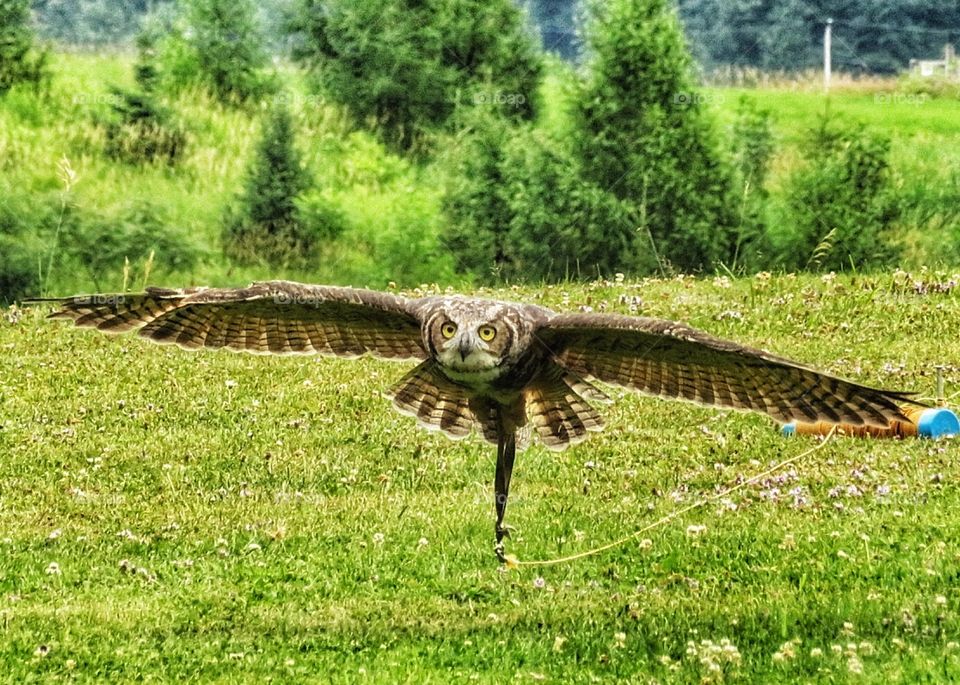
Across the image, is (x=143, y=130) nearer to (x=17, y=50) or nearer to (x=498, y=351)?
(x=17, y=50)

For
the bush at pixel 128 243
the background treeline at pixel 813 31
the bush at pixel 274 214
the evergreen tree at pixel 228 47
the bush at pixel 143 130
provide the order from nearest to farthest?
the bush at pixel 128 243
the bush at pixel 274 214
the bush at pixel 143 130
the evergreen tree at pixel 228 47
the background treeline at pixel 813 31

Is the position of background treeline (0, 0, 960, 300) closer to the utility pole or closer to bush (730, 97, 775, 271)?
bush (730, 97, 775, 271)

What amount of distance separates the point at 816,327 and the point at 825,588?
7.58 m

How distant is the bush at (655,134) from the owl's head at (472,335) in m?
14.7

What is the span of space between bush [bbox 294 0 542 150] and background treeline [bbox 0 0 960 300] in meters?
0.05

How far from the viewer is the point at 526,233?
2244cm

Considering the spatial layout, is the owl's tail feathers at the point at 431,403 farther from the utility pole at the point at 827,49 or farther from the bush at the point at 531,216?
the utility pole at the point at 827,49

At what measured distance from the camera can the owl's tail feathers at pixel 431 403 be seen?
844 centimetres

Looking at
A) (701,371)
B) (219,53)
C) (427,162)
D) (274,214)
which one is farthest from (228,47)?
(701,371)

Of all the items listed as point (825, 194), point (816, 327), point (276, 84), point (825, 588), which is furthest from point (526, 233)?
point (825, 588)

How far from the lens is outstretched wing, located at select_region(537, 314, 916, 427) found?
270 inches

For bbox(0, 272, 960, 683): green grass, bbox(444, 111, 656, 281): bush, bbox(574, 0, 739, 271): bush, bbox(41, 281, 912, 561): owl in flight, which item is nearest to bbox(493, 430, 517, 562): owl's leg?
bbox(41, 281, 912, 561): owl in flight

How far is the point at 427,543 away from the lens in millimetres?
9344

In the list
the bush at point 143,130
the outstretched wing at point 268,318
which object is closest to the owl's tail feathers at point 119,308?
the outstretched wing at point 268,318
